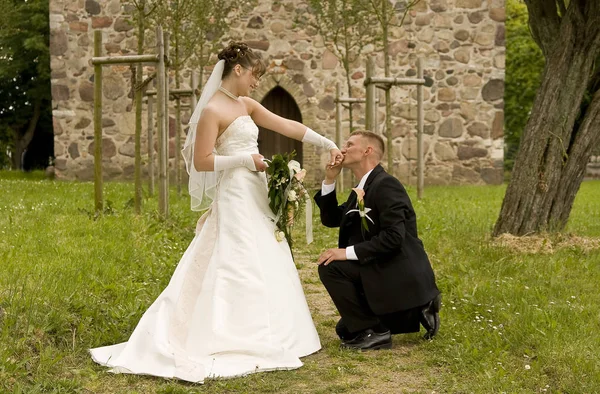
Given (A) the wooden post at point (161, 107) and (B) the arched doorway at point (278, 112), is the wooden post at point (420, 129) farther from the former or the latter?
(B) the arched doorway at point (278, 112)

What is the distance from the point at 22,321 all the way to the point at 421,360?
7.96ft

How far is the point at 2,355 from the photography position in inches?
175

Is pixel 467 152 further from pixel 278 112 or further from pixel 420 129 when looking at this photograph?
pixel 420 129

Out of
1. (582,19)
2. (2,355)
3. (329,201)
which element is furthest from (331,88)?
(2,355)

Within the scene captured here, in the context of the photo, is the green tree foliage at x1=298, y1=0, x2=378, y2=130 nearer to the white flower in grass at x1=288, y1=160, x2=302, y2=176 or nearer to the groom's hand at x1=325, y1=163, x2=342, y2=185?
the white flower in grass at x1=288, y1=160, x2=302, y2=176

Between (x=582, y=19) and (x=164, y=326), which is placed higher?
(x=582, y=19)

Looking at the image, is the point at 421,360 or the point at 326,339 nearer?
the point at 421,360

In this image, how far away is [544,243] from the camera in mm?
8008

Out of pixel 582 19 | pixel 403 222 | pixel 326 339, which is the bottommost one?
pixel 326 339

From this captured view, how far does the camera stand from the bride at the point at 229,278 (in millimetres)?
4918

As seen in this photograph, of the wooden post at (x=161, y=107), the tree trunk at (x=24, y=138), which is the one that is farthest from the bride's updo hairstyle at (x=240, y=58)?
the tree trunk at (x=24, y=138)

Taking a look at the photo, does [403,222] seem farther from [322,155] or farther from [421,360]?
[322,155]

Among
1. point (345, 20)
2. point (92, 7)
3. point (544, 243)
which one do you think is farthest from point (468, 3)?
point (544, 243)

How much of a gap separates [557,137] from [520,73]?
20.4m
